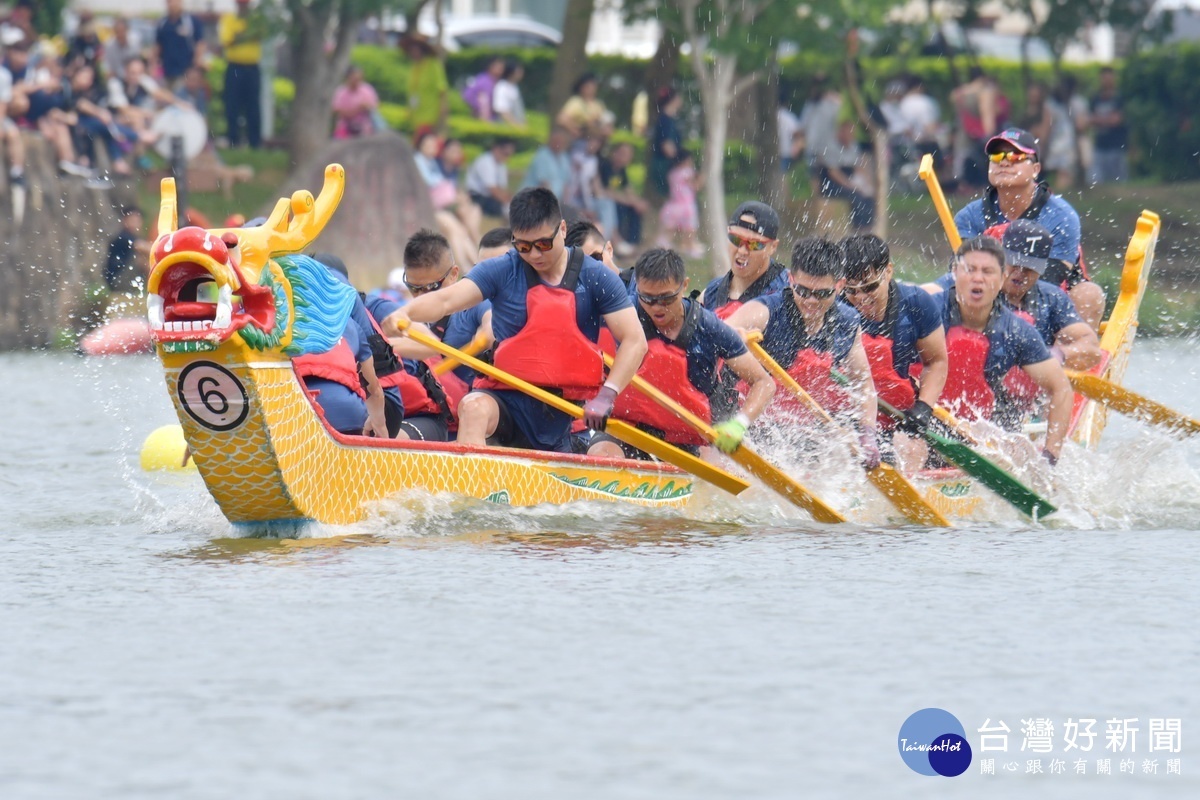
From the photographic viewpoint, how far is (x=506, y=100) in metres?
25.0

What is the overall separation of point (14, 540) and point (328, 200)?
7.29ft

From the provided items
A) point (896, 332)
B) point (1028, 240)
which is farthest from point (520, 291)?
point (1028, 240)

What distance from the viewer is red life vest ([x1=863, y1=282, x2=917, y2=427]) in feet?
30.1

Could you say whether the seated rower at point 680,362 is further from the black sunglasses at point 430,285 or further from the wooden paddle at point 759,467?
the black sunglasses at point 430,285

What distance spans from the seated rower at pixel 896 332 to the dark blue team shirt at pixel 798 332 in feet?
0.41

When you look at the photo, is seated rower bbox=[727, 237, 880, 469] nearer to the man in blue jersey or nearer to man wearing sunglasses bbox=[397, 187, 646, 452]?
man wearing sunglasses bbox=[397, 187, 646, 452]

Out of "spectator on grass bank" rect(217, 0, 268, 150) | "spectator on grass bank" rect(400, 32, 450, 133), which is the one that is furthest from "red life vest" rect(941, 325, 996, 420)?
"spectator on grass bank" rect(217, 0, 268, 150)

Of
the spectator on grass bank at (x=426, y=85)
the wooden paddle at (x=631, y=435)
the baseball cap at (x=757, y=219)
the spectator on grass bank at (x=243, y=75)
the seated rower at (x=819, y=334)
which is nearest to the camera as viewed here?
the wooden paddle at (x=631, y=435)

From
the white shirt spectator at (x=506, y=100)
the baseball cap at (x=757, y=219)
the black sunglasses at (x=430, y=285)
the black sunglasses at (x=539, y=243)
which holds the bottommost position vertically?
the black sunglasses at (x=430, y=285)

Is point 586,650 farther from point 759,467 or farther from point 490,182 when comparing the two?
point 490,182

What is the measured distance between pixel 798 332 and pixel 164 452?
173 inches

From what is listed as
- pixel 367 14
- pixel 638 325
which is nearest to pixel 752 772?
pixel 638 325

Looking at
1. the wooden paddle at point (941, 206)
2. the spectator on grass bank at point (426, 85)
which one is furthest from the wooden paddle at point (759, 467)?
the spectator on grass bank at point (426, 85)

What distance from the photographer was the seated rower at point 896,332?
903 centimetres
